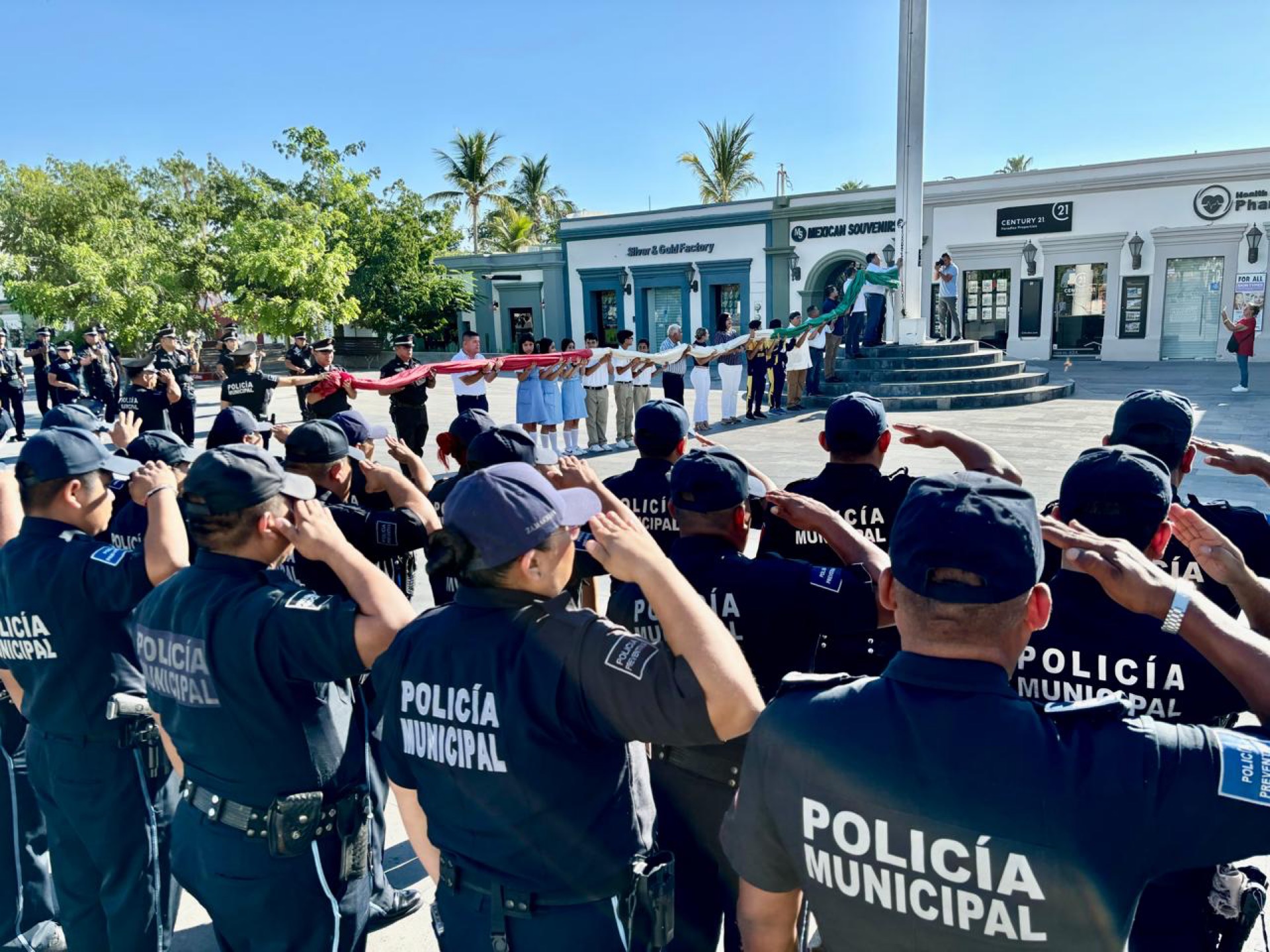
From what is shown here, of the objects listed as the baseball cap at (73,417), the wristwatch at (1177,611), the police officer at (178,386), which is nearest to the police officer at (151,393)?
the police officer at (178,386)

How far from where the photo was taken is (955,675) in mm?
1418

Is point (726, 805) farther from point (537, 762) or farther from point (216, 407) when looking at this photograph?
point (216, 407)

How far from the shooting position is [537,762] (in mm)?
1808

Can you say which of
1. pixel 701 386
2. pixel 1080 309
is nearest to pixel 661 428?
pixel 701 386

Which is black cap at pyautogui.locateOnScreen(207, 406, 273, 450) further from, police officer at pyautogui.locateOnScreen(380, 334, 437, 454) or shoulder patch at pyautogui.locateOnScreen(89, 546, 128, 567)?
police officer at pyautogui.locateOnScreen(380, 334, 437, 454)

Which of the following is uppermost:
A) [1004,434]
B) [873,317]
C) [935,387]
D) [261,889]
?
[873,317]

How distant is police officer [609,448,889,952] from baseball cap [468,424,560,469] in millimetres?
989

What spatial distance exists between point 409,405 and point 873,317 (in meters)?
10.9

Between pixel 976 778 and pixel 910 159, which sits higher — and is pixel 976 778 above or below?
below

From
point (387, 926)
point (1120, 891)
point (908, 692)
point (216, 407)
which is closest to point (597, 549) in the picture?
point (908, 692)

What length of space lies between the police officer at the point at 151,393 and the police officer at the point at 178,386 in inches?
6.8

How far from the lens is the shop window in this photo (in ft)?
80.0

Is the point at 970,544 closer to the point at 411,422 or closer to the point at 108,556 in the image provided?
the point at 108,556

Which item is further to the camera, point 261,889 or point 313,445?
point 313,445
